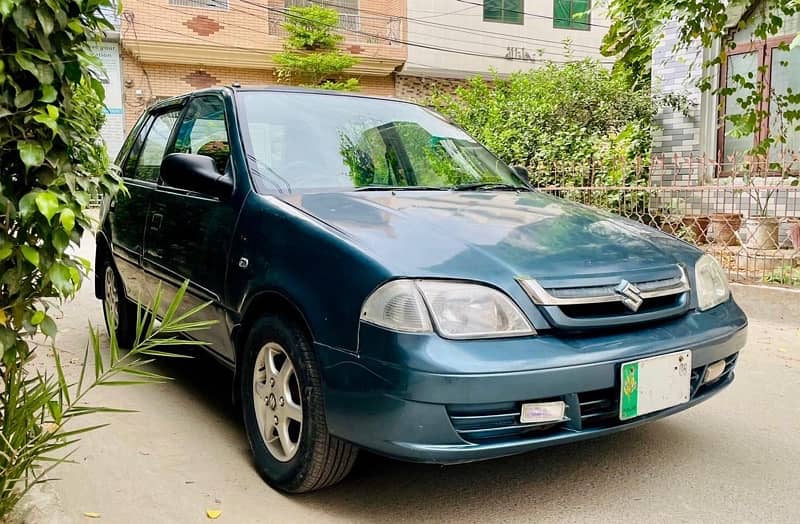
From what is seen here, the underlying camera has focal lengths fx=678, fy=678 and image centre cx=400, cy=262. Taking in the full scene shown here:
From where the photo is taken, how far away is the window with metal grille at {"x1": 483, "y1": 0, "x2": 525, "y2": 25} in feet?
70.6

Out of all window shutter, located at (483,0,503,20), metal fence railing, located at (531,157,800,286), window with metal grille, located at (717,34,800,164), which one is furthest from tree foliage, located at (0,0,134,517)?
window shutter, located at (483,0,503,20)

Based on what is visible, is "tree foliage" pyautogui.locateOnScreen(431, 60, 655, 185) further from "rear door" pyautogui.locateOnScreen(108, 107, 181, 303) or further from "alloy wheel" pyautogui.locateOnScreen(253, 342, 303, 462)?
"alloy wheel" pyautogui.locateOnScreen(253, 342, 303, 462)

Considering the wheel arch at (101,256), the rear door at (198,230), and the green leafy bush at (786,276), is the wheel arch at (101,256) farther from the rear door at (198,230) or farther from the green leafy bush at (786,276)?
the green leafy bush at (786,276)

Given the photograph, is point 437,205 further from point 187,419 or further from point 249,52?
point 249,52

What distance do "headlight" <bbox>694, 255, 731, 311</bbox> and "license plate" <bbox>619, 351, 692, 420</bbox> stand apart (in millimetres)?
351

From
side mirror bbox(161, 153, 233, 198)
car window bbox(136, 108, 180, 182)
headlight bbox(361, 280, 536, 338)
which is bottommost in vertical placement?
headlight bbox(361, 280, 536, 338)

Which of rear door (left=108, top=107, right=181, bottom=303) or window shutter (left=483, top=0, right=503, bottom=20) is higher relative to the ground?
window shutter (left=483, top=0, right=503, bottom=20)

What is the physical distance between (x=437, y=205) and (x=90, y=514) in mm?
1792

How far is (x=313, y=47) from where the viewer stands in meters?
19.8

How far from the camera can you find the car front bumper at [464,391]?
2.10 metres

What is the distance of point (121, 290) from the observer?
460 centimetres

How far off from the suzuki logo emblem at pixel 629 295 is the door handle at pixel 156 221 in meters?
2.47

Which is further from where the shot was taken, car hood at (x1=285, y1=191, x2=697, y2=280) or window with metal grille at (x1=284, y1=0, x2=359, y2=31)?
window with metal grille at (x1=284, y1=0, x2=359, y2=31)

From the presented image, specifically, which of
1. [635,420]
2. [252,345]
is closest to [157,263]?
[252,345]
